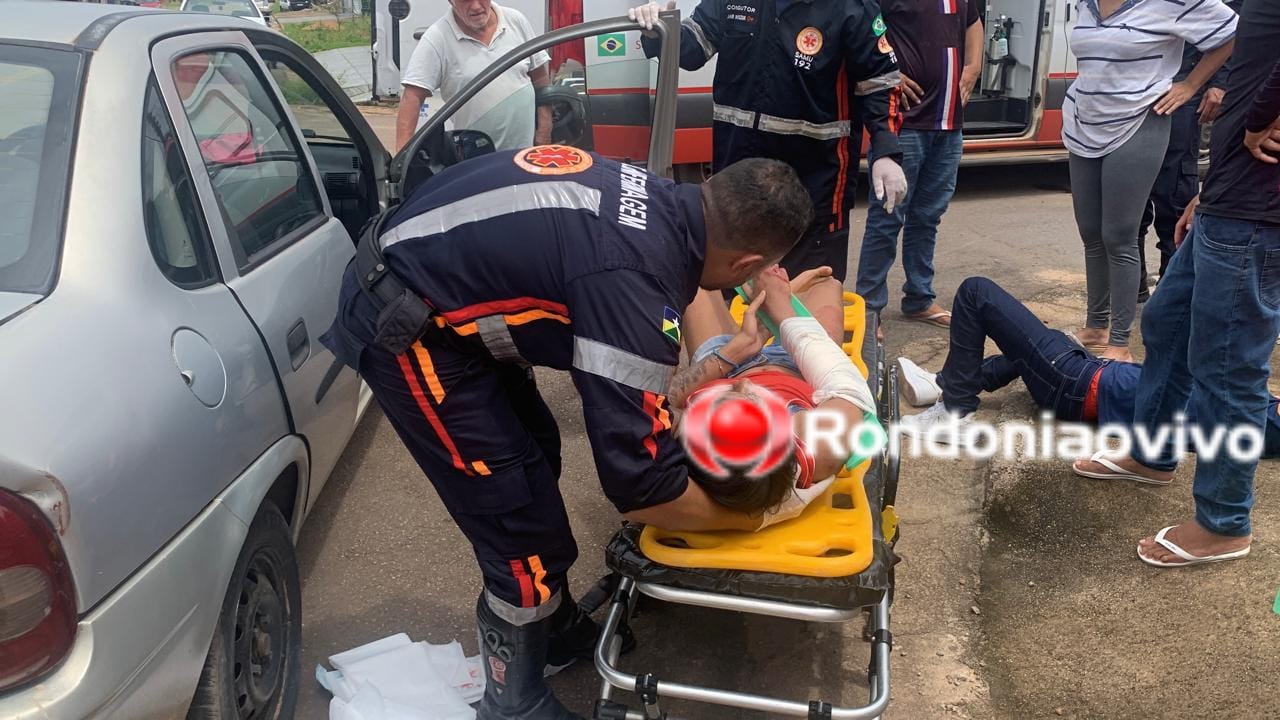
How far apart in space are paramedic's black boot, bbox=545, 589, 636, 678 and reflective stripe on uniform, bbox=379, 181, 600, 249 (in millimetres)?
1104

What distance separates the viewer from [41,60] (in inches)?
82.4

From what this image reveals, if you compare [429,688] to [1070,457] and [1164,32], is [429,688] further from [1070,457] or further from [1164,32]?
[1164,32]

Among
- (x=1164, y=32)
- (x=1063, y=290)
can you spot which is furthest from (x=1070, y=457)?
(x=1063, y=290)

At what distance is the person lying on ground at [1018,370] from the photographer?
3.47 m

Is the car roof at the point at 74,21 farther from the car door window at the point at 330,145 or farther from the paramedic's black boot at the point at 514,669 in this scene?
the paramedic's black boot at the point at 514,669

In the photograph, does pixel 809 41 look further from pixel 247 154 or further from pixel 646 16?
pixel 247 154

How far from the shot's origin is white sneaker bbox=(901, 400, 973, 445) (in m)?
3.74

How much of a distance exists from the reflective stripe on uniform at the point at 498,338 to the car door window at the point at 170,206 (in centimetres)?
68

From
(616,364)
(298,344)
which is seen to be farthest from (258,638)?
(616,364)

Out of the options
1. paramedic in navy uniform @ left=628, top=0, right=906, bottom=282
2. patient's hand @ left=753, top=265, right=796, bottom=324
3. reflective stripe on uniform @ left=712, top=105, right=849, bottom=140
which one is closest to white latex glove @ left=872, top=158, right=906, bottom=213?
paramedic in navy uniform @ left=628, top=0, right=906, bottom=282

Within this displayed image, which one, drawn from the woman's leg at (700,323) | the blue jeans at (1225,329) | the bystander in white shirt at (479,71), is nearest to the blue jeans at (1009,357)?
the blue jeans at (1225,329)

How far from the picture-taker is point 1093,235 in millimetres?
4230

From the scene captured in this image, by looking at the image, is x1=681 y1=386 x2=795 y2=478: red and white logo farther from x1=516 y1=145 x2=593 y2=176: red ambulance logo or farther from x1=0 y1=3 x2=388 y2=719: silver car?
x1=0 y1=3 x2=388 y2=719: silver car

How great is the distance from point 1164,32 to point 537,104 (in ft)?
8.05
